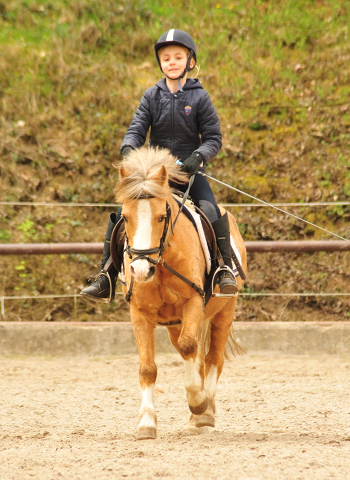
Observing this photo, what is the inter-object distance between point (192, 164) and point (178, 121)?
0.48 metres

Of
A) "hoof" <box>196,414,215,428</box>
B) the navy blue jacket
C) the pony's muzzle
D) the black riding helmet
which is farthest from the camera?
the navy blue jacket

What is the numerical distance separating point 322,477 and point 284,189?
25.8 feet

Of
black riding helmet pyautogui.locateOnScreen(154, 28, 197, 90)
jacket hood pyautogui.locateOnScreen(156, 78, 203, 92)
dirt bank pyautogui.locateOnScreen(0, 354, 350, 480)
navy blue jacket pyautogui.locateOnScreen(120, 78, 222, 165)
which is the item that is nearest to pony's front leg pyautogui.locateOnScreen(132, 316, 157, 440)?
dirt bank pyautogui.locateOnScreen(0, 354, 350, 480)

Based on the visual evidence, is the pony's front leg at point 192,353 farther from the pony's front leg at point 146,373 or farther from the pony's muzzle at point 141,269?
the pony's muzzle at point 141,269

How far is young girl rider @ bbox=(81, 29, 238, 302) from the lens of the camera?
4.73 m

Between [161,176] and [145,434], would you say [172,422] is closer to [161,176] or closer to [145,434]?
[145,434]

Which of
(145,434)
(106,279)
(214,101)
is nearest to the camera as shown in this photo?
(145,434)

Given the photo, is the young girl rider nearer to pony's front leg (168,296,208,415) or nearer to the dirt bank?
pony's front leg (168,296,208,415)

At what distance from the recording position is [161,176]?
392 centimetres

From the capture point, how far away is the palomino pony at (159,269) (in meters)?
3.72

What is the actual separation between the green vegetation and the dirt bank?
8.47ft

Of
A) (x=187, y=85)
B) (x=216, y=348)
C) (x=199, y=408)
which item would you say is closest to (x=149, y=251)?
(x=199, y=408)

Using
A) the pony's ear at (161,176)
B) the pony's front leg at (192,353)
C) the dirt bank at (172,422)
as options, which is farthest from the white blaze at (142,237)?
the dirt bank at (172,422)

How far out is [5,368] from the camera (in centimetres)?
726
